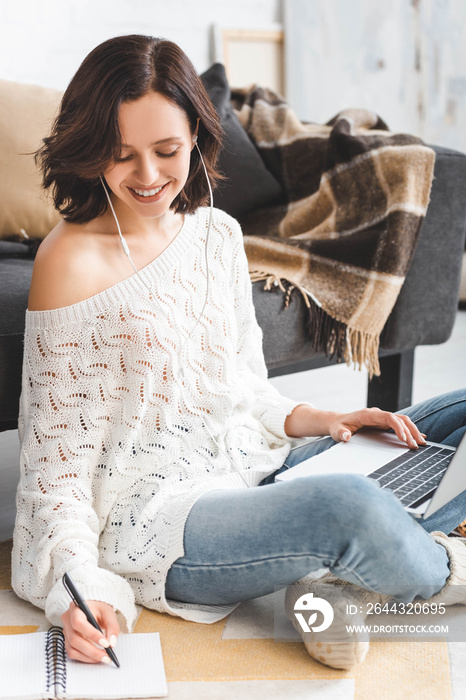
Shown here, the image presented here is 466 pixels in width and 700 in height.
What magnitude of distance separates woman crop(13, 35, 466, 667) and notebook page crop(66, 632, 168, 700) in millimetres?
26

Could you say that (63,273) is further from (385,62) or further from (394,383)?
(385,62)

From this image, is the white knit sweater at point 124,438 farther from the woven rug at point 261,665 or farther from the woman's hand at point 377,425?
the woman's hand at point 377,425

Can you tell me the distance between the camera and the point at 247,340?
4.52 feet

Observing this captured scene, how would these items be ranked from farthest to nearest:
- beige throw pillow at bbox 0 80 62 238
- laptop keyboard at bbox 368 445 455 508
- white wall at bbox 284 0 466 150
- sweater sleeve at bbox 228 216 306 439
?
white wall at bbox 284 0 466 150 < beige throw pillow at bbox 0 80 62 238 < sweater sleeve at bbox 228 216 306 439 < laptop keyboard at bbox 368 445 455 508

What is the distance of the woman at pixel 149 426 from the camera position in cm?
99

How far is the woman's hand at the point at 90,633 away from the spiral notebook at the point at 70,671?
0.02m

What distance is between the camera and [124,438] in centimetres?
113

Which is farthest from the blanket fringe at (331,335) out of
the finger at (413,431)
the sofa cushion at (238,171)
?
the finger at (413,431)

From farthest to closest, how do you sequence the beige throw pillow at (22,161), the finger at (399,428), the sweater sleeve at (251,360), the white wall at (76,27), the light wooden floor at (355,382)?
the white wall at (76,27) < the light wooden floor at (355,382) < the beige throw pillow at (22,161) < the sweater sleeve at (251,360) < the finger at (399,428)

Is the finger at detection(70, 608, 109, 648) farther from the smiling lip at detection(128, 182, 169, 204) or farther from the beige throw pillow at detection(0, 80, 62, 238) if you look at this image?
the beige throw pillow at detection(0, 80, 62, 238)

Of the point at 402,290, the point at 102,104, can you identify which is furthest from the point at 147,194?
the point at 402,290

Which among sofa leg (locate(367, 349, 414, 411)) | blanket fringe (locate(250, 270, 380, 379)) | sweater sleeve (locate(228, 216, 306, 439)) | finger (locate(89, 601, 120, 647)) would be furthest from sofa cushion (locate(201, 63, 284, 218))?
finger (locate(89, 601, 120, 647))

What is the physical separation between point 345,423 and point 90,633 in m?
0.52

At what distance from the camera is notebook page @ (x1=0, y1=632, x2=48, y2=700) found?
0.92m
